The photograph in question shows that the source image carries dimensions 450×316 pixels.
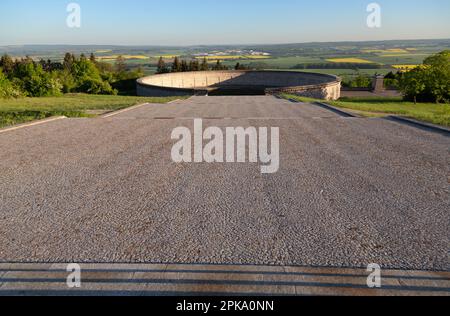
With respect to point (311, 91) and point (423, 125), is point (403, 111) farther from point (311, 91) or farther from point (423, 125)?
point (311, 91)

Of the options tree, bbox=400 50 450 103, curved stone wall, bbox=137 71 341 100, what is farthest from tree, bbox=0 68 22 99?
tree, bbox=400 50 450 103

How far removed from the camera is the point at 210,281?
11.0 feet

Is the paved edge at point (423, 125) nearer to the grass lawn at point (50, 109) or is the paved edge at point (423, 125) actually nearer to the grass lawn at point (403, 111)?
the grass lawn at point (403, 111)

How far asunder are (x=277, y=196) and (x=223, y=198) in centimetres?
97

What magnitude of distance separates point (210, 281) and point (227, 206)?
190 cm

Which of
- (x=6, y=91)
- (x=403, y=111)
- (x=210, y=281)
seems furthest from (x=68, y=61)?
(x=210, y=281)

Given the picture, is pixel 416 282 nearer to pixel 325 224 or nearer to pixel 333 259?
pixel 333 259

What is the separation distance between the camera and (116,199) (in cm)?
545

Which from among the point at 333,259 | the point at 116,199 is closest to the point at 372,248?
the point at 333,259

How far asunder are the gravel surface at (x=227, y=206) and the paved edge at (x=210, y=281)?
0.54ft

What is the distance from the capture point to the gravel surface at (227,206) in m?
3.87

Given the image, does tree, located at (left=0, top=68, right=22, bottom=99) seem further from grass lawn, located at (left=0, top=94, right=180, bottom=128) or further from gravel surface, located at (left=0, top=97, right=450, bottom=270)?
gravel surface, located at (left=0, top=97, right=450, bottom=270)

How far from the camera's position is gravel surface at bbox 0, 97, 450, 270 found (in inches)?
152
